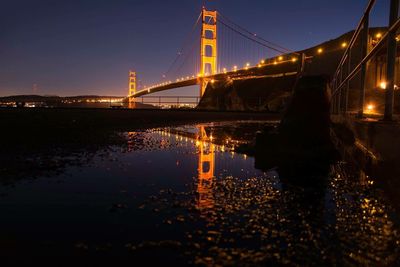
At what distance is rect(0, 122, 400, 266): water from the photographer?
5.63ft

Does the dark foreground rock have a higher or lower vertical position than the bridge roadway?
lower

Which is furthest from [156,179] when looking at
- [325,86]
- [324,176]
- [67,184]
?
[325,86]

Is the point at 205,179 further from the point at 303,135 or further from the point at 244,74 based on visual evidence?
the point at 244,74

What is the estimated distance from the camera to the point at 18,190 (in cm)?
296

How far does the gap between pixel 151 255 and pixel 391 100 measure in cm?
248

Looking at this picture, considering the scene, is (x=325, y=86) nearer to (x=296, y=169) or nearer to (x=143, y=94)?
(x=296, y=169)

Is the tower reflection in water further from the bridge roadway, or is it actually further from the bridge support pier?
the bridge roadway

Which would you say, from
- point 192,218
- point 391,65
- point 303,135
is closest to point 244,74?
point 303,135

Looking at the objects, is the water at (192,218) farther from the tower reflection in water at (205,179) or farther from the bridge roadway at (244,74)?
the bridge roadway at (244,74)

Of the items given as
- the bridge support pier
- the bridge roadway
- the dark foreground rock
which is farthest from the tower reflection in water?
the bridge roadway

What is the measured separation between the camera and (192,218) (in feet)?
7.50

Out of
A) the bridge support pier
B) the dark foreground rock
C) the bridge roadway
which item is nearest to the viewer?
the bridge support pier

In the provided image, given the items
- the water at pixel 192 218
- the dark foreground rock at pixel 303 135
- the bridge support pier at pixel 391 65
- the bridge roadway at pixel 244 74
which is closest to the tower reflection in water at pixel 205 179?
the water at pixel 192 218

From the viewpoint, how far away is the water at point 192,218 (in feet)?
5.63
